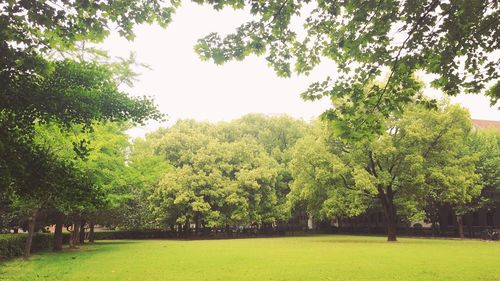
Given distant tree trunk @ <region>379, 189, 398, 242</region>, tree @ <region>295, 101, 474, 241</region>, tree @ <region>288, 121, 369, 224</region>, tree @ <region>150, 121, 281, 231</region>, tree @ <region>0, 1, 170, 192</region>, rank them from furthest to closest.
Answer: tree @ <region>150, 121, 281, 231</region>
tree @ <region>288, 121, 369, 224</region>
distant tree trunk @ <region>379, 189, 398, 242</region>
tree @ <region>295, 101, 474, 241</region>
tree @ <region>0, 1, 170, 192</region>

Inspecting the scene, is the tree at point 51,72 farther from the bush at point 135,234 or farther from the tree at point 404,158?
the bush at point 135,234

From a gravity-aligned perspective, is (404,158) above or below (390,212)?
above

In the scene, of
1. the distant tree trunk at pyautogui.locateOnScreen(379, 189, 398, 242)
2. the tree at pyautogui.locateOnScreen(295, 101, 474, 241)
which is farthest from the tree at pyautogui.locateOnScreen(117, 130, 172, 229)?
the distant tree trunk at pyautogui.locateOnScreen(379, 189, 398, 242)

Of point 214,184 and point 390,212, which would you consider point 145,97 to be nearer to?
point 390,212

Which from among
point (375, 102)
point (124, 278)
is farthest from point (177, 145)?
point (375, 102)

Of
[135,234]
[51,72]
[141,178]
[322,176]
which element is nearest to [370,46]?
[51,72]

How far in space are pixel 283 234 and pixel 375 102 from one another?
4056 centimetres

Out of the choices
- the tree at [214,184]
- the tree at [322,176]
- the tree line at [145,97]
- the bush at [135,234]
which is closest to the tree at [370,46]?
the tree line at [145,97]

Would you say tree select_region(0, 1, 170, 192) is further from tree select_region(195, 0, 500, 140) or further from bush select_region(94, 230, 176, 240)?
bush select_region(94, 230, 176, 240)

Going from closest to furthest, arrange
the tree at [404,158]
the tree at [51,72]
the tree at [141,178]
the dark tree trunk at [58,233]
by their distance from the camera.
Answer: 1. the tree at [51,72]
2. the tree at [141,178]
3. the dark tree trunk at [58,233]
4. the tree at [404,158]

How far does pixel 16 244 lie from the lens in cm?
2236

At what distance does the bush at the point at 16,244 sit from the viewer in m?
20.7

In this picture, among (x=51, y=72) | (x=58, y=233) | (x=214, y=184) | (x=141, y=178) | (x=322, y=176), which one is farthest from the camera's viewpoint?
(x=214, y=184)

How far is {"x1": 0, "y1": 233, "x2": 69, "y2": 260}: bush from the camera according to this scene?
20.7m
